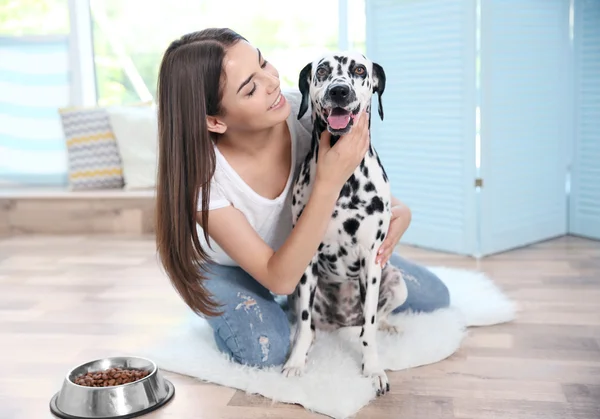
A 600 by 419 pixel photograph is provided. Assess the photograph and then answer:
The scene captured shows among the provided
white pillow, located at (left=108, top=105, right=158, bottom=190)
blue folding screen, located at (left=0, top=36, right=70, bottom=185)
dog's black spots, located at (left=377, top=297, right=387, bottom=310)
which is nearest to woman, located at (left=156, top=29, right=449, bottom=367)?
dog's black spots, located at (left=377, top=297, right=387, bottom=310)

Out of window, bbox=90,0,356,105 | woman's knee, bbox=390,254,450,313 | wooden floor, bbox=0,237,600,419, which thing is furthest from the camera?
window, bbox=90,0,356,105

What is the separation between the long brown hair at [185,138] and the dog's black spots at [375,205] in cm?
47

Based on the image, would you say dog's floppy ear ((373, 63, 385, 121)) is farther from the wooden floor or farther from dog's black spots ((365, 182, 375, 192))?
the wooden floor

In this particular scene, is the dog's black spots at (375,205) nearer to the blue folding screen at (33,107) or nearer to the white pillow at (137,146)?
the white pillow at (137,146)

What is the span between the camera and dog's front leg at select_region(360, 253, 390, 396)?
7.30 ft

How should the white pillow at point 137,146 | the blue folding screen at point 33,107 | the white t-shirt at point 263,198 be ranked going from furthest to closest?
the blue folding screen at point 33,107
the white pillow at point 137,146
the white t-shirt at point 263,198

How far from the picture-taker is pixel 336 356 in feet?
7.75

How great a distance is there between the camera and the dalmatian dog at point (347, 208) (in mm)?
Result: 2008

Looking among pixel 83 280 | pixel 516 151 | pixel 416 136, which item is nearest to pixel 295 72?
pixel 416 136

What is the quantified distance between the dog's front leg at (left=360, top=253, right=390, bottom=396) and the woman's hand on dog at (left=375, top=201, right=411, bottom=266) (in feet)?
0.11

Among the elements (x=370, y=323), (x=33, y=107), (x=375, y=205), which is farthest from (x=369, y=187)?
(x=33, y=107)

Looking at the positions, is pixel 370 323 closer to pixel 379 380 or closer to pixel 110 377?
pixel 379 380

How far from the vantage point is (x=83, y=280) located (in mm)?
3594

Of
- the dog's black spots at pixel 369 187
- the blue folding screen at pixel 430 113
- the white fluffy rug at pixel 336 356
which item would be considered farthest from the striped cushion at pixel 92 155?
the dog's black spots at pixel 369 187
